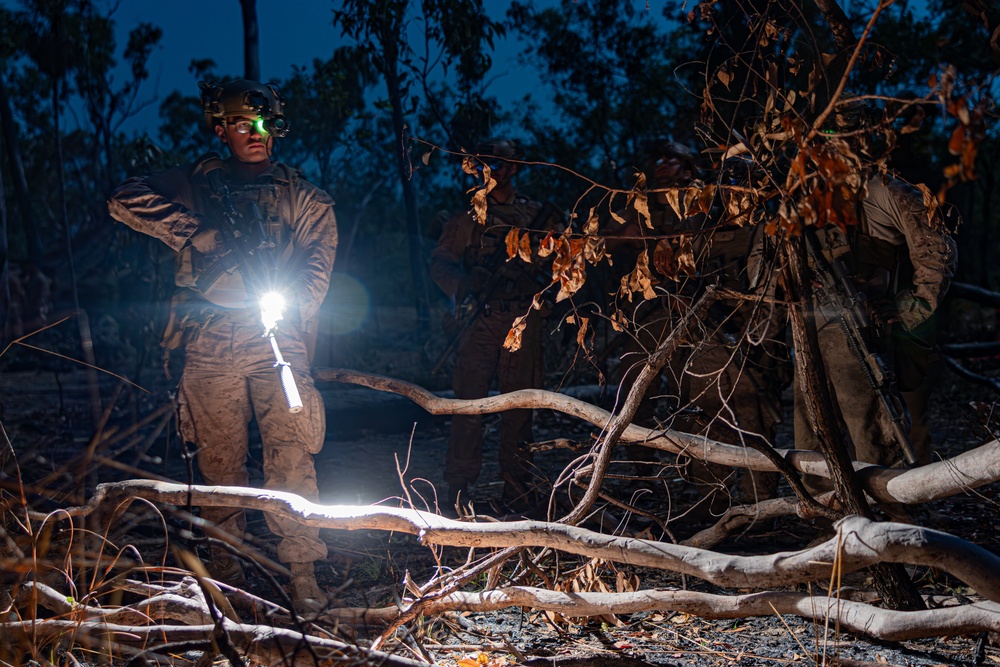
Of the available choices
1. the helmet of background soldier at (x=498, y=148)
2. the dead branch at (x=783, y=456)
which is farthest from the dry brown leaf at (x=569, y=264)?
the helmet of background soldier at (x=498, y=148)

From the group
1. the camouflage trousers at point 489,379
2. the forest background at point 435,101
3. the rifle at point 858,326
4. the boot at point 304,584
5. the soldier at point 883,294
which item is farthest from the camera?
the forest background at point 435,101

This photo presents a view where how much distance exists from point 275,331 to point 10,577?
1425 millimetres

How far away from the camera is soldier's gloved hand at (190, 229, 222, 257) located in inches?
147

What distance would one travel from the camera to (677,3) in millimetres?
11258

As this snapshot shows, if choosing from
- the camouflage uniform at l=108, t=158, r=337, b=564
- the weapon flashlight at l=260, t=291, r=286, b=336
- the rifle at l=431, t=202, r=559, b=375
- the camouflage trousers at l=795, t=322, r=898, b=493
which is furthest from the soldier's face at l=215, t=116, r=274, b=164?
the camouflage trousers at l=795, t=322, r=898, b=493

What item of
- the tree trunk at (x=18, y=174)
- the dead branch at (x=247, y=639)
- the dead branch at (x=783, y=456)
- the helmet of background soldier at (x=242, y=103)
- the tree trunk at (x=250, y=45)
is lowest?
the dead branch at (x=247, y=639)

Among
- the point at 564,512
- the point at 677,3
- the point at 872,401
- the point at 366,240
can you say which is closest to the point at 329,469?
the point at 564,512

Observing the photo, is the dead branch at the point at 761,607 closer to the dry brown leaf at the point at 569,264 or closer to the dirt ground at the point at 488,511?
the dirt ground at the point at 488,511

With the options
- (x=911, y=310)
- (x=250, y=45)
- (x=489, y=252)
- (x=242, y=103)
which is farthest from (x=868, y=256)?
(x=250, y=45)

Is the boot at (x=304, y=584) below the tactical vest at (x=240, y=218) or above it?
below

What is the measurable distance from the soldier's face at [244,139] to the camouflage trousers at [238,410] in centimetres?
81

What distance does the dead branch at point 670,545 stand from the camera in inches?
78.1

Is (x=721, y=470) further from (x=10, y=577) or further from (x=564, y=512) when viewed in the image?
(x=10, y=577)

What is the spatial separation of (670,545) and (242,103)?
2.86 metres
